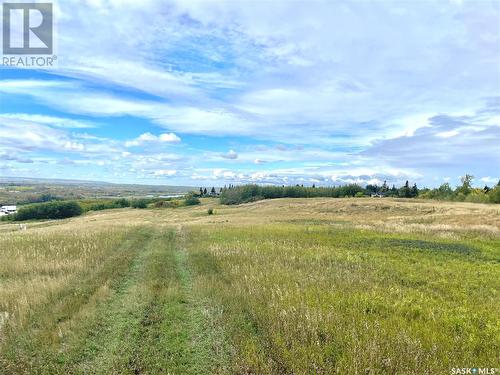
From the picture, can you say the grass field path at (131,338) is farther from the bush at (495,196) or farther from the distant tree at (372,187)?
the distant tree at (372,187)

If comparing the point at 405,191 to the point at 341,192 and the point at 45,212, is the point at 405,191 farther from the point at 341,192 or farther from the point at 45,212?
the point at 45,212

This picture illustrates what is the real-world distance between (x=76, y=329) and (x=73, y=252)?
34.6 feet

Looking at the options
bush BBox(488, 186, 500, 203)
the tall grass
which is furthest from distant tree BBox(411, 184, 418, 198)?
the tall grass

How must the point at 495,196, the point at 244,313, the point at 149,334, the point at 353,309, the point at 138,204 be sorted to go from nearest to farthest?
the point at 149,334 → the point at 244,313 → the point at 353,309 → the point at 495,196 → the point at 138,204

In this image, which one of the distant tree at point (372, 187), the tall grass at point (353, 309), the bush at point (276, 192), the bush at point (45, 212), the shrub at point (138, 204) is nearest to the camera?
the tall grass at point (353, 309)

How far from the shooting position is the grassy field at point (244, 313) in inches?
245

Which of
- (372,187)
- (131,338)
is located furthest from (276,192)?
(131,338)

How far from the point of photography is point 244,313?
8.51 m

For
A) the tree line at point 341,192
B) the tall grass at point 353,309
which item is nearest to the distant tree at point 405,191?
the tree line at point 341,192

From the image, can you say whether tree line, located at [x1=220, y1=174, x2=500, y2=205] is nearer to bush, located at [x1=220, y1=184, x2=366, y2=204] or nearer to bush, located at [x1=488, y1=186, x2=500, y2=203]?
bush, located at [x1=220, y1=184, x2=366, y2=204]

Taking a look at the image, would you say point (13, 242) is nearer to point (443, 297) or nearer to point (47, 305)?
point (47, 305)

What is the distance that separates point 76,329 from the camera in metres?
7.48

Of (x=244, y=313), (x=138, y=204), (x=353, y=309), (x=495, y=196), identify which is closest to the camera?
(x=244, y=313)

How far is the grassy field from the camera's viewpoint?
6223mm
